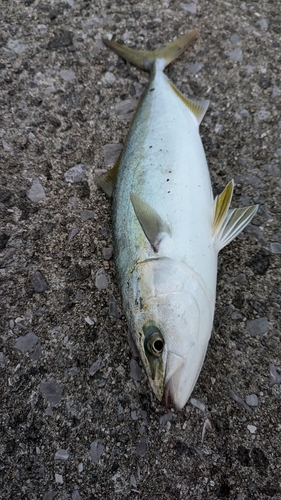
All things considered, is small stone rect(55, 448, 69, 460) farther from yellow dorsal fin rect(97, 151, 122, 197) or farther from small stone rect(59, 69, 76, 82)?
small stone rect(59, 69, 76, 82)

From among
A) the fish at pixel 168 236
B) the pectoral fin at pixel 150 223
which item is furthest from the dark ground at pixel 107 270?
the pectoral fin at pixel 150 223

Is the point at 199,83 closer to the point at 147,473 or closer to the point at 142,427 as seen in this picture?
the point at 142,427

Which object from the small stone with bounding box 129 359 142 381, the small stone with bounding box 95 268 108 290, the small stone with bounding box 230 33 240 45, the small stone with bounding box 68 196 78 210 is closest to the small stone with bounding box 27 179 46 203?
the small stone with bounding box 68 196 78 210

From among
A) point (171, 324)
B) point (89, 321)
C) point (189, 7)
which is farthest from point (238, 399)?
point (189, 7)

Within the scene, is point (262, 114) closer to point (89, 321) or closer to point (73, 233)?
point (73, 233)

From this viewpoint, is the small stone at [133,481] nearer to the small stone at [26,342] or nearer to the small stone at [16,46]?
the small stone at [26,342]
